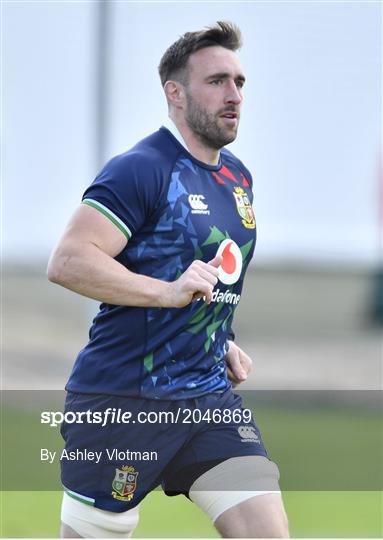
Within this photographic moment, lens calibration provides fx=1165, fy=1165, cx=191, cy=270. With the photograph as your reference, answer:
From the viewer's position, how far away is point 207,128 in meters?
4.44

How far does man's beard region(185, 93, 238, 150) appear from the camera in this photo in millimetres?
4438

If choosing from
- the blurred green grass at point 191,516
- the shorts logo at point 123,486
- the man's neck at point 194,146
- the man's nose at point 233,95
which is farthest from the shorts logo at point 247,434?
the blurred green grass at point 191,516

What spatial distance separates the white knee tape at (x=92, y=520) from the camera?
423 centimetres

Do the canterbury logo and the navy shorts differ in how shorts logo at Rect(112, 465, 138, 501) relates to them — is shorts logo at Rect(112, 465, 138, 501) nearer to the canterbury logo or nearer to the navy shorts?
the navy shorts

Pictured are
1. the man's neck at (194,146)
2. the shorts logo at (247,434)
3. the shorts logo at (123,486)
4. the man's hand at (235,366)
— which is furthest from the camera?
the man's hand at (235,366)

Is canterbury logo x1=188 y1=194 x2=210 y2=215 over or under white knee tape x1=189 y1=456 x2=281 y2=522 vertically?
over

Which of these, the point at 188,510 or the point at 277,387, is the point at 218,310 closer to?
the point at 188,510

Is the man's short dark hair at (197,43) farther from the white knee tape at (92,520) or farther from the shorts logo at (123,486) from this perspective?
the white knee tape at (92,520)

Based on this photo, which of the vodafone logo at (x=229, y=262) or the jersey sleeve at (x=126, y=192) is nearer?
the jersey sleeve at (x=126, y=192)

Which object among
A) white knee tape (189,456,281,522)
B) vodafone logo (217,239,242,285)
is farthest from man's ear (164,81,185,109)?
white knee tape (189,456,281,522)

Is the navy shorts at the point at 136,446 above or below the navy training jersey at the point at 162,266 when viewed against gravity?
below

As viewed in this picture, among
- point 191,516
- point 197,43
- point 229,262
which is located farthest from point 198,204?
point 191,516

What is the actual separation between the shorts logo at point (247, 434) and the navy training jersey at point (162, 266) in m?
0.18

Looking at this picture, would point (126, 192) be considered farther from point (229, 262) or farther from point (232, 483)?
point (232, 483)
